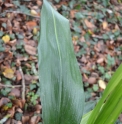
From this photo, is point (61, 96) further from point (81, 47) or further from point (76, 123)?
point (81, 47)

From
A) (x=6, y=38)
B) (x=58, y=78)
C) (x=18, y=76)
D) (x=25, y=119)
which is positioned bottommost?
(x=25, y=119)

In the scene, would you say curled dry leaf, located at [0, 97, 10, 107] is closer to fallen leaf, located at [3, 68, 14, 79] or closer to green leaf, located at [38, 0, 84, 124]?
fallen leaf, located at [3, 68, 14, 79]

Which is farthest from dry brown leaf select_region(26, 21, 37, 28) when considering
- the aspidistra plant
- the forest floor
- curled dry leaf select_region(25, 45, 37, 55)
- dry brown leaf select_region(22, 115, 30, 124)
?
the aspidistra plant

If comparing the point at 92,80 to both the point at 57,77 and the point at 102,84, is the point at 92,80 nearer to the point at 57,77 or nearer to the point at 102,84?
the point at 102,84

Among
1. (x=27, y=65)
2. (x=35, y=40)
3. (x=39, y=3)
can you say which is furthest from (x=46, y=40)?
(x=39, y=3)

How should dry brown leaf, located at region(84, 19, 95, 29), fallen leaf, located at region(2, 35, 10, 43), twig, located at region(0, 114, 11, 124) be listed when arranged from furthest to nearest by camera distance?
dry brown leaf, located at region(84, 19, 95, 29), fallen leaf, located at region(2, 35, 10, 43), twig, located at region(0, 114, 11, 124)

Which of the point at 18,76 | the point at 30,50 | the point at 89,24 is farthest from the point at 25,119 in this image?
the point at 89,24
